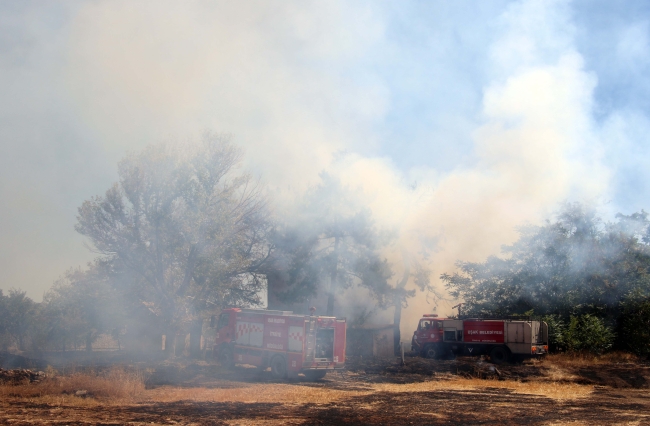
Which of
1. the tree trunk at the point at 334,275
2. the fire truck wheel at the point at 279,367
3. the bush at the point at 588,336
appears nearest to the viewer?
the fire truck wheel at the point at 279,367

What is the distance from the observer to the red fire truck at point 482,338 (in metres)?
31.2

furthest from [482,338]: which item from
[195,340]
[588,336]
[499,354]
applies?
[195,340]

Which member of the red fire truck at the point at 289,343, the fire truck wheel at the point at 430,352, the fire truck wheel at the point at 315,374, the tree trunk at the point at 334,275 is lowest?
the fire truck wheel at the point at 315,374

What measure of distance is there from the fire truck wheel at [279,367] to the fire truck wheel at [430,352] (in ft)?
44.7

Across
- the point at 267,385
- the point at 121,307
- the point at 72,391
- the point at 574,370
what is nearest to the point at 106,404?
the point at 72,391

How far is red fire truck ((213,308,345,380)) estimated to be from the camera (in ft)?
78.9

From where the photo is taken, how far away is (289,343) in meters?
24.4

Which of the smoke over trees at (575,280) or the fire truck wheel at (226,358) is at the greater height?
the smoke over trees at (575,280)

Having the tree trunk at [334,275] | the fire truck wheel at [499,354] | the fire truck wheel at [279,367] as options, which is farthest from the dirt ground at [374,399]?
the tree trunk at [334,275]

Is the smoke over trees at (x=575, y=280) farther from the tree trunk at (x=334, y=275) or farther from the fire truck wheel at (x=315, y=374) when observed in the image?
the fire truck wheel at (x=315, y=374)

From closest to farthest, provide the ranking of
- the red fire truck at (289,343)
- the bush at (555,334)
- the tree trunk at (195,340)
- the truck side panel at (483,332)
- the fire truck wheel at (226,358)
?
the red fire truck at (289,343) → the fire truck wheel at (226,358) → the truck side panel at (483,332) → the tree trunk at (195,340) → the bush at (555,334)

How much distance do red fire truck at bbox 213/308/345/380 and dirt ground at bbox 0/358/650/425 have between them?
0.77 m

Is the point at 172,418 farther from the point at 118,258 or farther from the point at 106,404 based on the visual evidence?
the point at 118,258

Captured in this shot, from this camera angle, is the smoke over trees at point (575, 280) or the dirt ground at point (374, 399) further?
the smoke over trees at point (575, 280)
